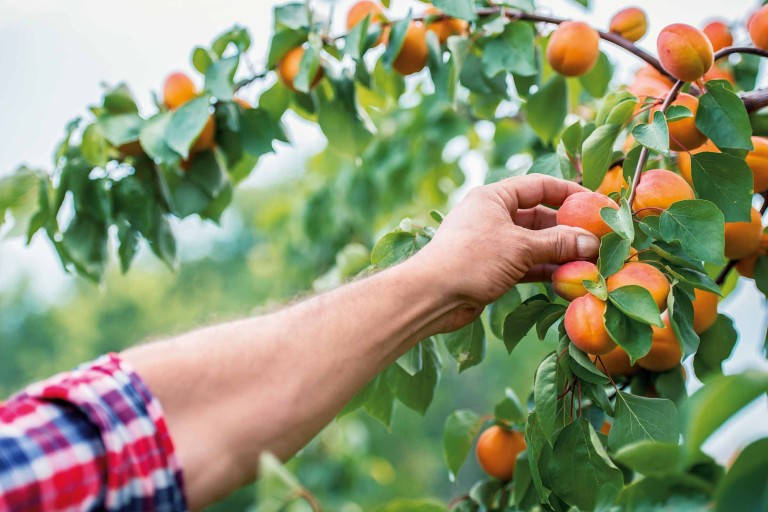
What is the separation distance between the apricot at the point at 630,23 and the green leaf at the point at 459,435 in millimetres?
505

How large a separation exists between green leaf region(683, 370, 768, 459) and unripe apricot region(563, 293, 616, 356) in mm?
217

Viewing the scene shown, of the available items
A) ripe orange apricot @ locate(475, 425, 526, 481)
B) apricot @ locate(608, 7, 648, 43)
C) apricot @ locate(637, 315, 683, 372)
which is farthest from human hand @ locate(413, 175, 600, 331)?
apricot @ locate(608, 7, 648, 43)

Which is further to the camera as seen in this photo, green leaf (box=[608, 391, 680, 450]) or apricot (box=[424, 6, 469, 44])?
apricot (box=[424, 6, 469, 44])

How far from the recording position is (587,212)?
0.65 metres

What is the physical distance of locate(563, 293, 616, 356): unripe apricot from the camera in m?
0.58

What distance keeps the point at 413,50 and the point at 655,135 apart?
44 centimetres

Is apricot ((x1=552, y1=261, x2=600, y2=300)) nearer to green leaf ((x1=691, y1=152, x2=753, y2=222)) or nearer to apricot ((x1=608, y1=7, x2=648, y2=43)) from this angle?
green leaf ((x1=691, y1=152, x2=753, y2=222))

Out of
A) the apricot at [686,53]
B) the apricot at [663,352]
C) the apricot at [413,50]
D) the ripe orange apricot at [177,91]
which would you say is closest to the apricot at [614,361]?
the apricot at [663,352]

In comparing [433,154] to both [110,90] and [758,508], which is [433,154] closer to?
[110,90]

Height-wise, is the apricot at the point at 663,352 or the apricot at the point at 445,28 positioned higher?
the apricot at the point at 445,28

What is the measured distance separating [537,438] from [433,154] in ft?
4.01

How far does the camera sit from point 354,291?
0.63m

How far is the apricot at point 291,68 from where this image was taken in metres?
1.02

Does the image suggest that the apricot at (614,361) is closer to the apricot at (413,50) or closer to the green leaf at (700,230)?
the green leaf at (700,230)
